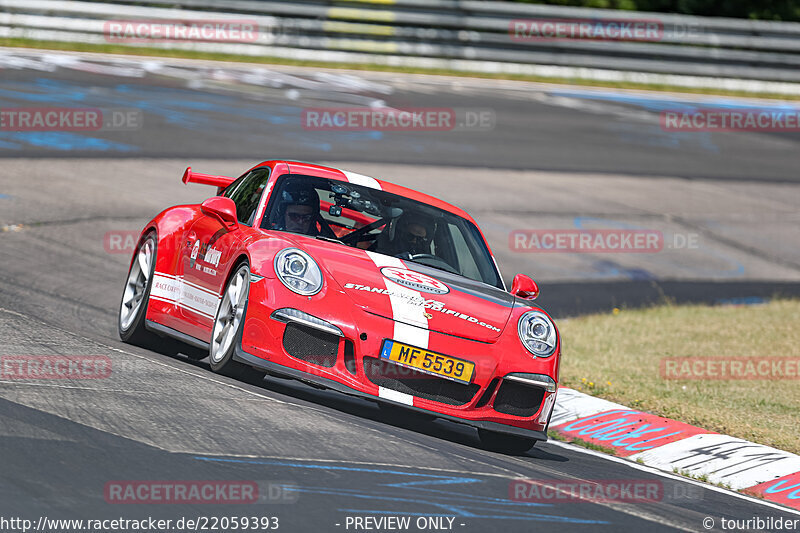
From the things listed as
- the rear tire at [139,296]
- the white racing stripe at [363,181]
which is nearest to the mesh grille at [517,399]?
the white racing stripe at [363,181]

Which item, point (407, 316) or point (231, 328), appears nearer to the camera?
point (407, 316)

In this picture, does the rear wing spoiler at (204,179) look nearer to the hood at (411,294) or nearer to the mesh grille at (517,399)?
A: the hood at (411,294)

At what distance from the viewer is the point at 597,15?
22.7 m

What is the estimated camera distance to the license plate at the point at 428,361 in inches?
256

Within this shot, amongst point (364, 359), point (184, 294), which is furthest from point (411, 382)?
point (184, 294)

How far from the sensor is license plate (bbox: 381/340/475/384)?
6512mm

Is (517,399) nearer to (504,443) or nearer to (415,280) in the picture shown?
(504,443)

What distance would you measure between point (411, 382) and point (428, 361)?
0.15 meters

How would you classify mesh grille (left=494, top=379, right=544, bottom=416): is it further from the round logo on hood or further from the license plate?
the round logo on hood

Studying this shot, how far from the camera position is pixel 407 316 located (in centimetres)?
660

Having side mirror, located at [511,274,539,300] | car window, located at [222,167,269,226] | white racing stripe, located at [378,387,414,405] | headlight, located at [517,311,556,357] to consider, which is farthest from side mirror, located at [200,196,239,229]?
headlight, located at [517,311,556,357]

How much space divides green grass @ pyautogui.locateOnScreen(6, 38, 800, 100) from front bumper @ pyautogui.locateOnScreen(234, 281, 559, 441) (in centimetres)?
1523

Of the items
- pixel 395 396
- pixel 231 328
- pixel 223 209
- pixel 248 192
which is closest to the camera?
pixel 395 396

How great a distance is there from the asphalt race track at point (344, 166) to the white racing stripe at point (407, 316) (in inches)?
20.5
